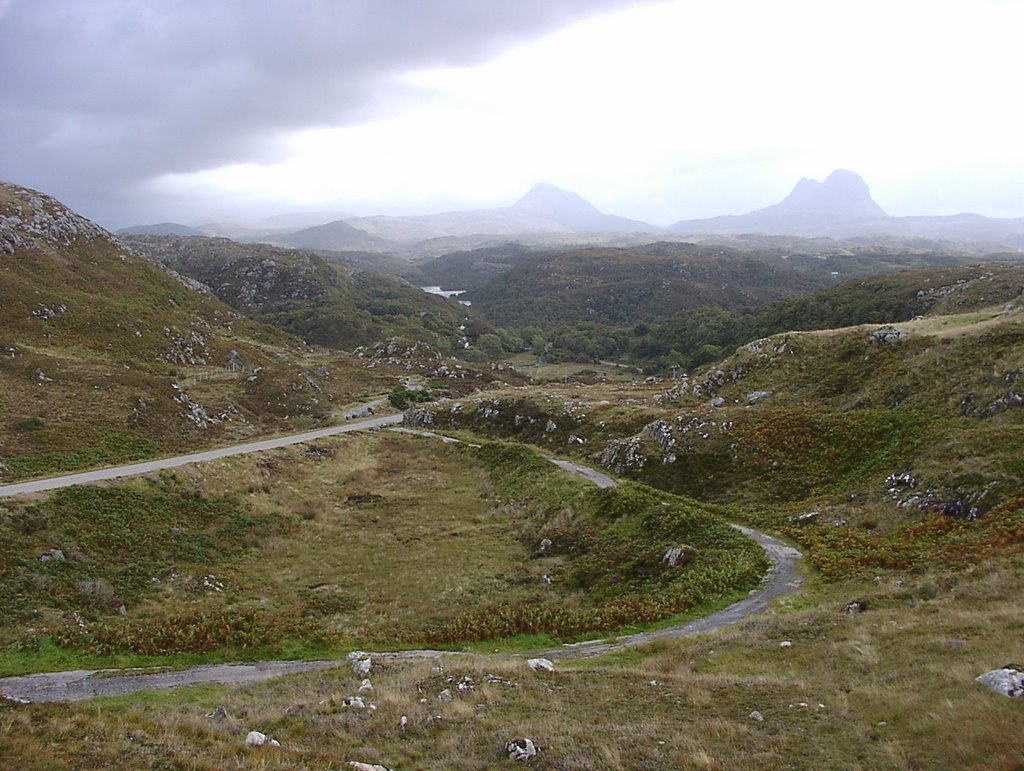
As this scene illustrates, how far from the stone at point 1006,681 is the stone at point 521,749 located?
10.1m

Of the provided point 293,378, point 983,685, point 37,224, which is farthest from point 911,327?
point 37,224

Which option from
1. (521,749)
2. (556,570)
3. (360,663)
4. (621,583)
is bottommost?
(556,570)

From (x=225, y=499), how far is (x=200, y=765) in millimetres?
37201

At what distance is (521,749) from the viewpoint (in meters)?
12.7

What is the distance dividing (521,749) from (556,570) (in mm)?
21415

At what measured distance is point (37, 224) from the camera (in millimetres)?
126062

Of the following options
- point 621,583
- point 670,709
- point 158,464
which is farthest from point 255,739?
point 158,464

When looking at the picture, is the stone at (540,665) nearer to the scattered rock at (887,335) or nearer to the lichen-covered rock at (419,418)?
the scattered rock at (887,335)

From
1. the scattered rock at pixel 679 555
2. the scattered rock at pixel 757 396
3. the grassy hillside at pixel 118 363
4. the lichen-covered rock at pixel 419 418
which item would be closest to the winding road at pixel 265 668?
the scattered rock at pixel 679 555

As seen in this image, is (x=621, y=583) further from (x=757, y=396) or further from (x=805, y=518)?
(x=757, y=396)

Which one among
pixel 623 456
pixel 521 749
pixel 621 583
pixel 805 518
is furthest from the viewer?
pixel 623 456

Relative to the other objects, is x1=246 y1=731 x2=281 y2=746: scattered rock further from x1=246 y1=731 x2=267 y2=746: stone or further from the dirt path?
the dirt path

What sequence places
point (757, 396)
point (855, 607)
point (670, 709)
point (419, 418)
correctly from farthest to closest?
point (419, 418), point (757, 396), point (855, 607), point (670, 709)

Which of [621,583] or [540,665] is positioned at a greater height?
[540,665]
